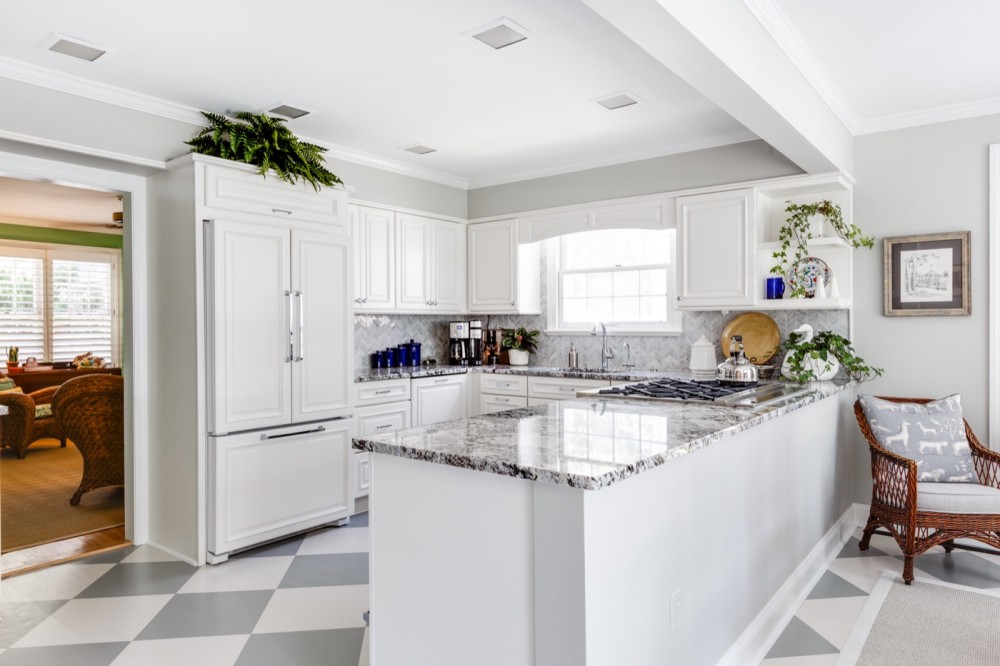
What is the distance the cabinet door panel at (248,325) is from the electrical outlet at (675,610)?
2.53 m

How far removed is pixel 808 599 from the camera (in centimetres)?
301

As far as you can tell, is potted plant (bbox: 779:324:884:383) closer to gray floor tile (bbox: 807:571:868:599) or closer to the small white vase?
gray floor tile (bbox: 807:571:868:599)

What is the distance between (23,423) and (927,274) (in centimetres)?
759

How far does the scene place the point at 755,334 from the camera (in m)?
4.38

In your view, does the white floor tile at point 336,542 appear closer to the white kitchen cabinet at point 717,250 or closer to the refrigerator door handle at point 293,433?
the refrigerator door handle at point 293,433

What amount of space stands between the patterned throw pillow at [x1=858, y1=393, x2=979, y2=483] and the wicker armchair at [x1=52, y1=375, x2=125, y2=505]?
15.6 feet

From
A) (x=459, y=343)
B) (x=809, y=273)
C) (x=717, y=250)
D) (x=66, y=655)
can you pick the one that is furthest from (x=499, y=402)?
(x=66, y=655)

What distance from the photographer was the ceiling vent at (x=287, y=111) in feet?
12.1

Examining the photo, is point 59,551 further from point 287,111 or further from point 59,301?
point 59,301

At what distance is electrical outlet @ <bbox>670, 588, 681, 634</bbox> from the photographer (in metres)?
1.94

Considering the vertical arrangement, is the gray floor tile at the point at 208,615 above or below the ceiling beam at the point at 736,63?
below

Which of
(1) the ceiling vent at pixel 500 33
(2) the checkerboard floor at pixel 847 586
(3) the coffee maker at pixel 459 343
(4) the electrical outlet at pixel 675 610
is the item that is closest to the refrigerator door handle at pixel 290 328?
(1) the ceiling vent at pixel 500 33

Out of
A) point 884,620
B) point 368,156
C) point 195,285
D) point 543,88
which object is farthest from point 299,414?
Result: point 884,620

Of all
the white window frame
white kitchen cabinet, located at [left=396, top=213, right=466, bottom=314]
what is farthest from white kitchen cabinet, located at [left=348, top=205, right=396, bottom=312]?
the white window frame
